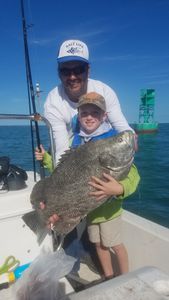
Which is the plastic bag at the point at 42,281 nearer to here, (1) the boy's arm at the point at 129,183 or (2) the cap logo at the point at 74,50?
(1) the boy's arm at the point at 129,183

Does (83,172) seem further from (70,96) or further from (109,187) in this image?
(70,96)

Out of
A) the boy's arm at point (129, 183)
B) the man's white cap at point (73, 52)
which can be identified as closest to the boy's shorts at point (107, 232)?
the boy's arm at point (129, 183)

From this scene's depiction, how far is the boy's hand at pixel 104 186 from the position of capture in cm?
265

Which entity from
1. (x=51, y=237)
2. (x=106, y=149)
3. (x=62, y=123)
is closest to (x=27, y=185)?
(x=51, y=237)

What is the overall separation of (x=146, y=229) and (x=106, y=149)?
1.52 meters

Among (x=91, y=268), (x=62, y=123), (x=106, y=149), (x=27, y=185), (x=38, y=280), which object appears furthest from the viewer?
(x=91, y=268)

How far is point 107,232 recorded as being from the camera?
10.8ft

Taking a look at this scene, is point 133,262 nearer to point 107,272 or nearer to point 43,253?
point 107,272

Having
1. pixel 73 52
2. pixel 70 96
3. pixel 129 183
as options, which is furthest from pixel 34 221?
pixel 73 52

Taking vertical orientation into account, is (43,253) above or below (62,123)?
below

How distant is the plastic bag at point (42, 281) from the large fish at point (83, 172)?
40 centimetres

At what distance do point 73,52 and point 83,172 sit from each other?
1435 mm

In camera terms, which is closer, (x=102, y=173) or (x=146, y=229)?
(x=102, y=173)

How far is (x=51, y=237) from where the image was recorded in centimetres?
304
